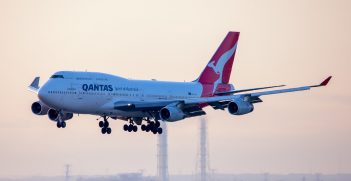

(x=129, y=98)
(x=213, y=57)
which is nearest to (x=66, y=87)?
(x=129, y=98)

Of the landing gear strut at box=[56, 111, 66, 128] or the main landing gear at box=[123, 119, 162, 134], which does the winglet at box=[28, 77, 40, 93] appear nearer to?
the landing gear strut at box=[56, 111, 66, 128]

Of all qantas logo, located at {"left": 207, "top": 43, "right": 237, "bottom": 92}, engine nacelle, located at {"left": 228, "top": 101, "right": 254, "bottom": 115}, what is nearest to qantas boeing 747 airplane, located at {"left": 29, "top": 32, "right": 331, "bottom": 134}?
engine nacelle, located at {"left": 228, "top": 101, "right": 254, "bottom": 115}

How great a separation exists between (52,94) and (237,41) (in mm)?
33790

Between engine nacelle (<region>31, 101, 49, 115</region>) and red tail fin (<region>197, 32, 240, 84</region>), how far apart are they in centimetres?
2208

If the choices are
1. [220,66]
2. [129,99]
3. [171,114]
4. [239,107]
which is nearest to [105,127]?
[129,99]

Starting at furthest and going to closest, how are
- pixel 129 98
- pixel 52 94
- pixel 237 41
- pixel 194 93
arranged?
pixel 237 41 < pixel 194 93 < pixel 129 98 < pixel 52 94

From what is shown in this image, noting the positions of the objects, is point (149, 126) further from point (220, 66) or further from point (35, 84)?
point (220, 66)

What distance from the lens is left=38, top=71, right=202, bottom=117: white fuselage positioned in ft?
362

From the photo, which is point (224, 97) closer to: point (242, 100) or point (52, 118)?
point (242, 100)

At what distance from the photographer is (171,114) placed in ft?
375

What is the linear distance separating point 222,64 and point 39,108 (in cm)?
2701

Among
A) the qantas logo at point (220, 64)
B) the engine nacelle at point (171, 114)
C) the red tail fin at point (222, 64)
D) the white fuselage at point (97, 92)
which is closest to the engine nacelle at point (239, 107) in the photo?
the engine nacelle at point (171, 114)

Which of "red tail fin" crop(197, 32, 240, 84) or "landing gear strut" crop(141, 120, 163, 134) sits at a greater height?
"red tail fin" crop(197, 32, 240, 84)

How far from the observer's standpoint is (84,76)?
11262cm
